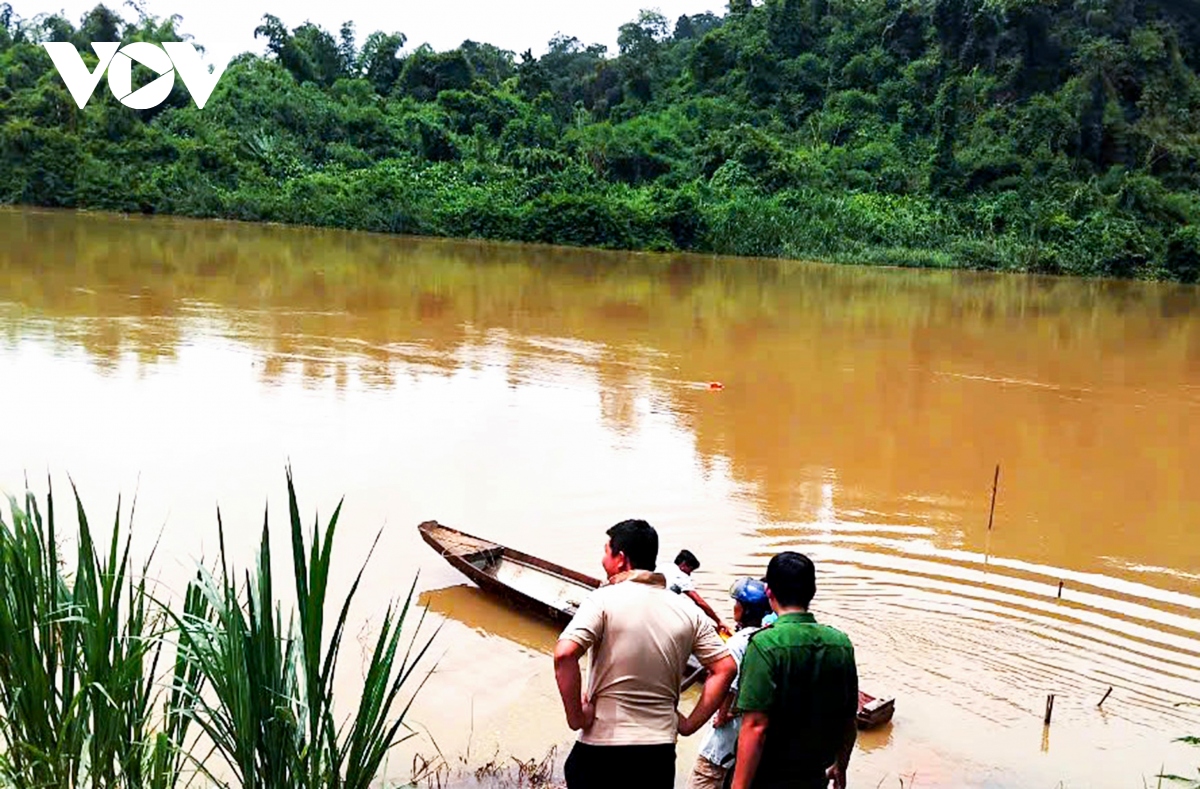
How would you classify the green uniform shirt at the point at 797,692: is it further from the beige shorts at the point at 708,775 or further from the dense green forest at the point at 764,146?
the dense green forest at the point at 764,146

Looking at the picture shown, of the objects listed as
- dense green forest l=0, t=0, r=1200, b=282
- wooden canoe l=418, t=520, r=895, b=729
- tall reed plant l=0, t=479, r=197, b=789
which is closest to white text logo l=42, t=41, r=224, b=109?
dense green forest l=0, t=0, r=1200, b=282

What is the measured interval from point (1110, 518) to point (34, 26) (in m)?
50.8

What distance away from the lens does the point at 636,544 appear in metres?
2.48

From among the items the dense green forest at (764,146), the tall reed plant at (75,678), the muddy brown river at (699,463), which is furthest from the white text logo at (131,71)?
the tall reed plant at (75,678)

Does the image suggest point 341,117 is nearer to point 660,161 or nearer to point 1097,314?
point 660,161

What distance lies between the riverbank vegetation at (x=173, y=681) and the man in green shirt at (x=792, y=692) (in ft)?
2.49

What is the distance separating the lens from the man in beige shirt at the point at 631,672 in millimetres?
2430

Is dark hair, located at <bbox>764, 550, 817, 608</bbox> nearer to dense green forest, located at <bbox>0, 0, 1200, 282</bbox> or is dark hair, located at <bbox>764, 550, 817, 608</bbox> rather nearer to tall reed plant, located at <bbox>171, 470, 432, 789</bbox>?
tall reed plant, located at <bbox>171, 470, 432, 789</bbox>

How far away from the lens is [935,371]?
1435 centimetres

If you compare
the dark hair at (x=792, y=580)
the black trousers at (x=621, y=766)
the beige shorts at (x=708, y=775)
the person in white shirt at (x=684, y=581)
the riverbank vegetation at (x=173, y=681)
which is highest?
the dark hair at (x=792, y=580)

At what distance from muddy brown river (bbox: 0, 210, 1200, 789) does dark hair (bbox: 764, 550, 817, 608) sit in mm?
2143

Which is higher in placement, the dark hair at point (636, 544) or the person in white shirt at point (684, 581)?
the dark hair at point (636, 544)

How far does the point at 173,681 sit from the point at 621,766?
3.27 feet

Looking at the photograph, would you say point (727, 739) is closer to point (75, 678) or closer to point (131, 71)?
point (75, 678)
